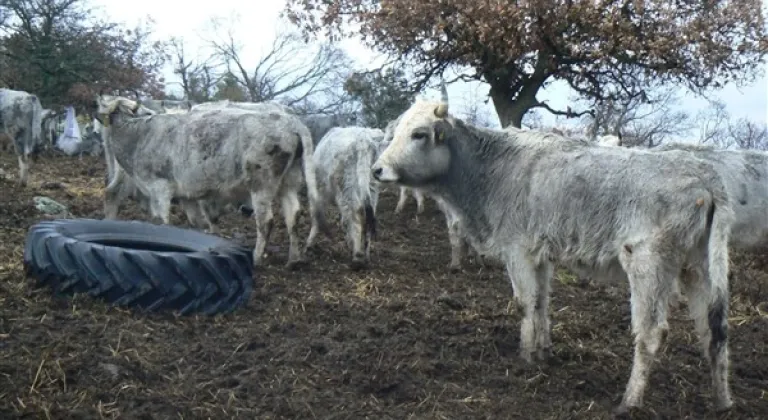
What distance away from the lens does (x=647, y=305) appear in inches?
214

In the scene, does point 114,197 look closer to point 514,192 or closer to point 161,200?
point 161,200

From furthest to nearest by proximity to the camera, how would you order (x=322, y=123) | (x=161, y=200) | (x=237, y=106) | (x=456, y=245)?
(x=322, y=123) → (x=237, y=106) → (x=456, y=245) → (x=161, y=200)

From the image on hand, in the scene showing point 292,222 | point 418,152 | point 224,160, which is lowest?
point 292,222

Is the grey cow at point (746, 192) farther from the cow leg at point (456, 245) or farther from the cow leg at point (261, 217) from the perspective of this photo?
the cow leg at point (261, 217)

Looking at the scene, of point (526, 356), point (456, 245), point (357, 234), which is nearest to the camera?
point (526, 356)

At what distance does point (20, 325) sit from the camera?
5676mm

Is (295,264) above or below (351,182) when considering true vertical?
below

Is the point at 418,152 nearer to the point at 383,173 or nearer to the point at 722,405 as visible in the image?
the point at 383,173

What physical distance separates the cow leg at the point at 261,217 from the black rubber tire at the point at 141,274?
2.03 m

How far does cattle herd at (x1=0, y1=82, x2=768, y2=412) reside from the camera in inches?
213

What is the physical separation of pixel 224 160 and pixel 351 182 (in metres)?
1.83

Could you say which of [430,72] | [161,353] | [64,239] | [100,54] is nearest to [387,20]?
[430,72]

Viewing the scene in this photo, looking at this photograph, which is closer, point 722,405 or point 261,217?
point 722,405

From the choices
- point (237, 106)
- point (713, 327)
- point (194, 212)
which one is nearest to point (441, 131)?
point (713, 327)
